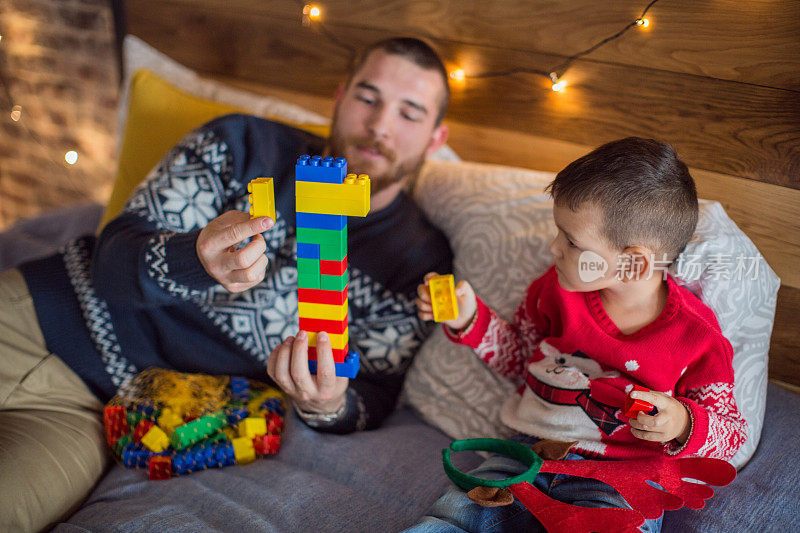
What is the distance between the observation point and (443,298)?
0.99m

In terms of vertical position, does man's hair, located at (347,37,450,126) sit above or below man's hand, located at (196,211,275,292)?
above

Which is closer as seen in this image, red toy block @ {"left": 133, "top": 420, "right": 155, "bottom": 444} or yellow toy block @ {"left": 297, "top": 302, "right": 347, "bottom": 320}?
yellow toy block @ {"left": 297, "top": 302, "right": 347, "bottom": 320}

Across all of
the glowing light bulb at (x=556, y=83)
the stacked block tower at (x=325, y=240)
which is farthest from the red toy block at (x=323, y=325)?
the glowing light bulb at (x=556, y=83)

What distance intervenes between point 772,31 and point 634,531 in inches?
38.5

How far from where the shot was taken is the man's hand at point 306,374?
95 cm

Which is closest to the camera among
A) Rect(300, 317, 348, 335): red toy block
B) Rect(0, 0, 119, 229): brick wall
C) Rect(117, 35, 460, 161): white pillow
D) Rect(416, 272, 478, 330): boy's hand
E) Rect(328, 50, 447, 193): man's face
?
Rect(300, 317, 348, 335): red toy block

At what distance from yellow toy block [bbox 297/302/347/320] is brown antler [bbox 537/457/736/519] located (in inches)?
16.4

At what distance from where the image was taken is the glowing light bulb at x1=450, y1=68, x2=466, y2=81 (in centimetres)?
157

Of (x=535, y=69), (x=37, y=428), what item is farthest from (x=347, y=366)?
(x=535, y=69)

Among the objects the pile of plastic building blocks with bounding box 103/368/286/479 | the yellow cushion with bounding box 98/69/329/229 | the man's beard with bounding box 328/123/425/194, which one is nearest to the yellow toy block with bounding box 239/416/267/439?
the pile of plastic building blocks with bounding box 103/368/286/479

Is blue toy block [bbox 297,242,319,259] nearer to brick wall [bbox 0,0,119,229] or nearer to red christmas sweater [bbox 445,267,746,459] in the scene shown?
red christmas sweater [bbox 445,267,746,459]

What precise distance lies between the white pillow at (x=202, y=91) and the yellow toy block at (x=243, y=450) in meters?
0.90

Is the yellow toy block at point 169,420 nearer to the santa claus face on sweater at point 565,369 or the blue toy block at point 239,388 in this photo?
the blue toy block at point 239,388

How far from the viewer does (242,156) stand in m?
1.35
